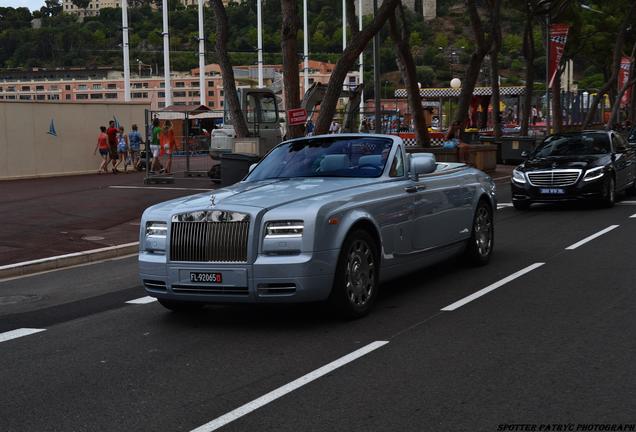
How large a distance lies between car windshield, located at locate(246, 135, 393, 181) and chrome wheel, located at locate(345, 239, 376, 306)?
116cm

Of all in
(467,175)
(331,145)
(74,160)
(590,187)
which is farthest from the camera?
(74,160)

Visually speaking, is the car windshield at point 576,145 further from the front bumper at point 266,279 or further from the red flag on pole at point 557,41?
the red flag on pole at point 557,41

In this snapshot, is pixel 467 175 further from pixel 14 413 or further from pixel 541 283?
pixel 14 413

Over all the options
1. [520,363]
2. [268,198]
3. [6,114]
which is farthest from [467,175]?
[6,114]

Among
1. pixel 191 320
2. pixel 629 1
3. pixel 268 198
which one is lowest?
pixel 191 320

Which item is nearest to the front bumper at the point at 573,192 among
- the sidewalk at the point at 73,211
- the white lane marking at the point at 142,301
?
the sidewalk at the point at 73,211

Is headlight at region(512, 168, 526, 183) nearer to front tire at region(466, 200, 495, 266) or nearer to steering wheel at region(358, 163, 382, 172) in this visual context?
front tire at region(466, 200, 495, 266)

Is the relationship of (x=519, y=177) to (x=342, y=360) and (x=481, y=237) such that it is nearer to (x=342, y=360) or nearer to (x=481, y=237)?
(x=481, y=237)

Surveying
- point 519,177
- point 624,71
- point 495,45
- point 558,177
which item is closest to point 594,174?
point 558,177

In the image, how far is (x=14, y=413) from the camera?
5.89m

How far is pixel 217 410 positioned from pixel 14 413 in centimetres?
128

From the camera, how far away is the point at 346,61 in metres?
22.5

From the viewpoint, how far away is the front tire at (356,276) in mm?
8094

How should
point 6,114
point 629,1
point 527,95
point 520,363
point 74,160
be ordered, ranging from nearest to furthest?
point 520,363, point 6,114, point 74,160, point 527,95, point 629,1
